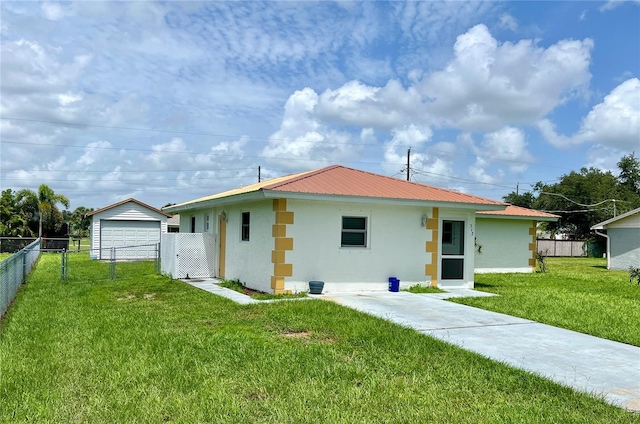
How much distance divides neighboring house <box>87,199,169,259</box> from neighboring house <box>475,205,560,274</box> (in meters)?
18.3

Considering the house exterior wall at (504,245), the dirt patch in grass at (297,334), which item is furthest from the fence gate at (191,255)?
the house exterior wall at (504,245)

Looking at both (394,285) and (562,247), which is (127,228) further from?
(562,247)

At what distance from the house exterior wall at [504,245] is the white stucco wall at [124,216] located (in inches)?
744

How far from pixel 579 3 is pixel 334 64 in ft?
22.7

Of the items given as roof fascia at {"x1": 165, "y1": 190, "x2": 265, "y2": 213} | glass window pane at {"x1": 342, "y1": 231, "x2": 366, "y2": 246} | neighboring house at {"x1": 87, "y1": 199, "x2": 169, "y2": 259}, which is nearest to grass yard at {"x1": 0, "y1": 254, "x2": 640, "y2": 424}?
roof fascia at {"x1": 165, "y1": 190, "x2": 265, "y2": 213}

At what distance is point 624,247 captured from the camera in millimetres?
23328

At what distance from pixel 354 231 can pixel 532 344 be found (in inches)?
235

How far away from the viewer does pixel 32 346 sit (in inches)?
251

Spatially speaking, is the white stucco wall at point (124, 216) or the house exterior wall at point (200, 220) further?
the white stucco wall at point (124, 216)

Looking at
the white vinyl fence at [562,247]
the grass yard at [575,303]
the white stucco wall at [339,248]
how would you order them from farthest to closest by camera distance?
the white vinyl fence at [562,247] < the white stucco wall at [339,248] < the grass yard at [575,303]

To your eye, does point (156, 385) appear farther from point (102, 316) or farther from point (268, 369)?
point (102, 316)

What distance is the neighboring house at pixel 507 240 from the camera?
19.8 metres

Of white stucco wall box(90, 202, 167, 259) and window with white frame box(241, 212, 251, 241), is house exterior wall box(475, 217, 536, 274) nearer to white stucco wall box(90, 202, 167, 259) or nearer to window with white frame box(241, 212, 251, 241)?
window with white frame box(241, 212, 251, 241)

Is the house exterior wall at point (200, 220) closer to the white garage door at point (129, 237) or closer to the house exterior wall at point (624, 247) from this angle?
the white garage door at point (129, 237)
